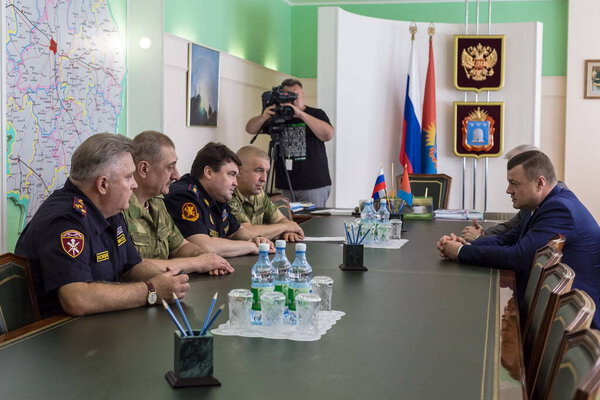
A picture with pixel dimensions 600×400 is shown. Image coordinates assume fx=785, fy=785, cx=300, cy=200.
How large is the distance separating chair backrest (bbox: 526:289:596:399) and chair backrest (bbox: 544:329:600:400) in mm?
51

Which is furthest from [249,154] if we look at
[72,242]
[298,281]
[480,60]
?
[480,60]

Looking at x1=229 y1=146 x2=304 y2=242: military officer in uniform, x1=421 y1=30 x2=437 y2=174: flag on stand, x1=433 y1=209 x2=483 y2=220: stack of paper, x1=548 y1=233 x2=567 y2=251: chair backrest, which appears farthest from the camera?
x1=421 y1=30 x2=437 y2=174: flag on stand

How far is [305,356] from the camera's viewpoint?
184 centimetres

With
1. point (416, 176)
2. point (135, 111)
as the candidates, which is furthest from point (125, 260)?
point (416, 176)

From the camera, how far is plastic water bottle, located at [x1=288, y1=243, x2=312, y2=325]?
207 cm

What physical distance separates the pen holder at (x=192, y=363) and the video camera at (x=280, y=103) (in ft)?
17.5

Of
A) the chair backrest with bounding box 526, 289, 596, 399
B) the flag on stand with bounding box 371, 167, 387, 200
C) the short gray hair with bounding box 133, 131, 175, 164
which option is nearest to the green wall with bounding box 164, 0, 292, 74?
the flag on stand with bounding box 371, 167, 387, 200

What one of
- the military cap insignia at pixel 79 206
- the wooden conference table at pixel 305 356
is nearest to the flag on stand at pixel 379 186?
the wooden conference table at pixel 305 356

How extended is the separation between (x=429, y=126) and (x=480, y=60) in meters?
0.87

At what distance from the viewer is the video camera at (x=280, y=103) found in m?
6.84

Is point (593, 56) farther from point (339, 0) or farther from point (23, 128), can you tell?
point (23, 128)

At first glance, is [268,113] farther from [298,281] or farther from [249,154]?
[298,281]

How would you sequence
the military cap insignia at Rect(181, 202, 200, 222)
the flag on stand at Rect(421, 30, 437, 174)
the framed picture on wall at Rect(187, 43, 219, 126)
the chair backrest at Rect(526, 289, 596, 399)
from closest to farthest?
the chair backrest at Rect(526, 289, 596, 399), the military cap insignia at Rect(181, 202, 200, 222), the framed picture on wall at Rect(187, 43, 219, 126), the flag on stand at Rect(421, 30, 437, 174)

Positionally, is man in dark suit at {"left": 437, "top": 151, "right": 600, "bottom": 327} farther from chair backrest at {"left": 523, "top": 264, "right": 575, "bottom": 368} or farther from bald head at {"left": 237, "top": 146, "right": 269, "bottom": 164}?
bald head at {"left": 237, "top": 146, "right": 269, "bottom": 164}
